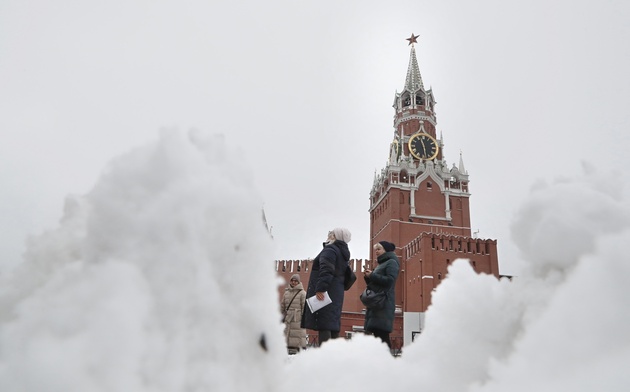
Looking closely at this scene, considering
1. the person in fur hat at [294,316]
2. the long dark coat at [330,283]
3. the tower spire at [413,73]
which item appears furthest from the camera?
the tower spire at [413,73]

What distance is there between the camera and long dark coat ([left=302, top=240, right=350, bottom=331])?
5141mm

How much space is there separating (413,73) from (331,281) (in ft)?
169

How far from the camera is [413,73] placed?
53062mm

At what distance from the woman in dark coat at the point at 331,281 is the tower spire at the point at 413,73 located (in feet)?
159

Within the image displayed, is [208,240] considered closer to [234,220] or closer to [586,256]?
[234,220]

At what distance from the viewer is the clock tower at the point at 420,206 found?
3419 cm

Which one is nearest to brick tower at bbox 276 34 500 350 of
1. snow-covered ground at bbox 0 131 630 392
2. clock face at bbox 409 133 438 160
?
clock face at bbox 409 133 438 160

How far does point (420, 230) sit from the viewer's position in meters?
41.7

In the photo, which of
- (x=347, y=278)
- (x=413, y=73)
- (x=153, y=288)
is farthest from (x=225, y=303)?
(x=413, y=73)

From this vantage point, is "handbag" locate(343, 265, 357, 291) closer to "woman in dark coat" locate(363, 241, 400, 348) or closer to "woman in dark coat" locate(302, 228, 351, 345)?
"woman in dark coat" locate(302, 228, 351, 345)

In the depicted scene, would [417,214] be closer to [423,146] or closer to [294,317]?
[423,146]

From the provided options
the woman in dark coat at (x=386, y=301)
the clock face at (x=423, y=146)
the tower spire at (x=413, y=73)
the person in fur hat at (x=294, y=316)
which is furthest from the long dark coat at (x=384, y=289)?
the tower spire at (x=413, y=73)

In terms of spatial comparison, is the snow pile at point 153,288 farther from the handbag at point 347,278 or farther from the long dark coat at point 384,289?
the handbag at point 347,278

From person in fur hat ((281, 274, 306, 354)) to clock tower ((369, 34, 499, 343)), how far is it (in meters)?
26.8
